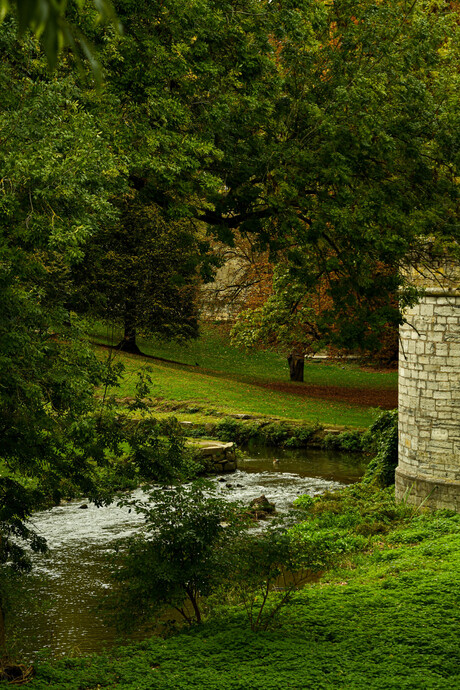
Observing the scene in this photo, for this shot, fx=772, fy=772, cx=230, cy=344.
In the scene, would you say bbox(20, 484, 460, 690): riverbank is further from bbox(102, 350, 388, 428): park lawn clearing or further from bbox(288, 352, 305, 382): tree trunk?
bbox(288, 352, 305, 382): tree trunk

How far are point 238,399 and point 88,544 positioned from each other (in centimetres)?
1479

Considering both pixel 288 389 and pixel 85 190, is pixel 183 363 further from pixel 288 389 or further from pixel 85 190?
pixel 85 190

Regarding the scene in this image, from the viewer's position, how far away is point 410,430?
16312 millimetres

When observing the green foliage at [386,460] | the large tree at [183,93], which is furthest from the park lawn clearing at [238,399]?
the large tree at [183,93]

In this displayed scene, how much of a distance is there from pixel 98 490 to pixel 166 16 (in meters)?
5.45

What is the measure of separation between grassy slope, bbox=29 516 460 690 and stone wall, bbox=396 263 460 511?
431 centimetres

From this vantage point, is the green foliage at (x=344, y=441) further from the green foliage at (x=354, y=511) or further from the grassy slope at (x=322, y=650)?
the grassy slope at (x=322, y=650)

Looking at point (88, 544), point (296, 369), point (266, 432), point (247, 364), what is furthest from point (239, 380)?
point (88, 544)

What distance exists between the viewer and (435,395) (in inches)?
620

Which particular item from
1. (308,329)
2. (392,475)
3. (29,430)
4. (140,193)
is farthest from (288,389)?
(29,430)

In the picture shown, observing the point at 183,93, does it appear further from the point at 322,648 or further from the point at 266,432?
the point at 266,432

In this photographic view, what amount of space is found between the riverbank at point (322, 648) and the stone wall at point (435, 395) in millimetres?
3927

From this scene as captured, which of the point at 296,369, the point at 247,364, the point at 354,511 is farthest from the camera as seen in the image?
the point at 247,364

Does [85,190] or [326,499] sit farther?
[326,499]
